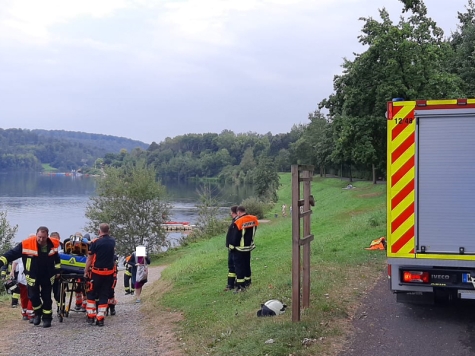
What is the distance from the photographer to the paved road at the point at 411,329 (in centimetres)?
682

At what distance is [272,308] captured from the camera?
8.67m

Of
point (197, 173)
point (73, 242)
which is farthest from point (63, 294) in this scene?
point (197, 173)

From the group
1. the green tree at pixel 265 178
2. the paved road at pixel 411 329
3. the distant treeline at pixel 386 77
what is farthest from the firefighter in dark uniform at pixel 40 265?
the green tree at pixel 265 178

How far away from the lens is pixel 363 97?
2256 cm

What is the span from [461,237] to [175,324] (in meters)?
5.41

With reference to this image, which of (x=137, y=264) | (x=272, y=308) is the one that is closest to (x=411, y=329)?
(x=272, y=308)

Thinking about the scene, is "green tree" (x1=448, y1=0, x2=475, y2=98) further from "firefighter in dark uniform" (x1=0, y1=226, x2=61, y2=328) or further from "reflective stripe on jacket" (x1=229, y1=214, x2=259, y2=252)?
"firefighter in dark uniform" (x1=0, y1=226, x2=61, y2=328)

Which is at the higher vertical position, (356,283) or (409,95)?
(409,95)

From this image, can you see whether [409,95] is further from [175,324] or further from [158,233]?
[158,233]

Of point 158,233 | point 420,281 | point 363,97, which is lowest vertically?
point 158,233

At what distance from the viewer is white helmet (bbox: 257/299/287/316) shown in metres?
8.63

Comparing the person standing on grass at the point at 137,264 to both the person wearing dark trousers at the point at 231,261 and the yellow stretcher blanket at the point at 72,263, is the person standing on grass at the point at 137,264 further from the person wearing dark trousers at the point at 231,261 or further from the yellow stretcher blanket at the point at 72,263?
the yellow stretcher blanket at the point at 72,263

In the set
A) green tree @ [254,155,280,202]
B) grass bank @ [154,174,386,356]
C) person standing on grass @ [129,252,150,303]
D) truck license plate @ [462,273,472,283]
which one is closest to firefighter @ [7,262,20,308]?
person standing on grass @ [129,252,150,303]

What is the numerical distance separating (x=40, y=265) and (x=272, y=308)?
4390mm
